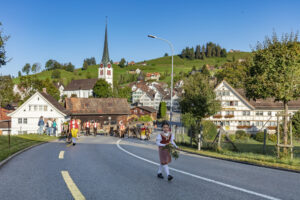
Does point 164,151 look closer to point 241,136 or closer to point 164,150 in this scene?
point 164,150

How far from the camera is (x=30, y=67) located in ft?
600

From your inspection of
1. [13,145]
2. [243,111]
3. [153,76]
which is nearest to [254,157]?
[13,145]

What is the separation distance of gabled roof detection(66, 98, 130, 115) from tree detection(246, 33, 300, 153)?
3897 cm

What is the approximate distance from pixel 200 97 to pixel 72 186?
43.9 feet

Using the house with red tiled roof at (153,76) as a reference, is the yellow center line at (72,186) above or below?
below

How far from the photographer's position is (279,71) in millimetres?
14039

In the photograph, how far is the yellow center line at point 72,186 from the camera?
5574 mm

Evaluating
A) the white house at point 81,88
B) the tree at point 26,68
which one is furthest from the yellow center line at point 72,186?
the tree at point 26,68

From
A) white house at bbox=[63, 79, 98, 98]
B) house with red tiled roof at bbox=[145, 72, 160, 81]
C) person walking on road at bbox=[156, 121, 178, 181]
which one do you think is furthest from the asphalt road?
house with red tiled roof at bbox=[145, 72, 160, 81]

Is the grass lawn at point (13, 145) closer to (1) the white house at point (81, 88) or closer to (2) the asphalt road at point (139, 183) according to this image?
(2) the asphalt road at point (139, 183)

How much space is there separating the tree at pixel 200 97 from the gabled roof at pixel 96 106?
110 ft

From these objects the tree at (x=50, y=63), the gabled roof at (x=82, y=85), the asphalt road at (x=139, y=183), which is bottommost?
the asphalt road at (x=139, y=183)

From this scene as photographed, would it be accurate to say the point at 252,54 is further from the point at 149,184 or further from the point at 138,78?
the point at 138,78

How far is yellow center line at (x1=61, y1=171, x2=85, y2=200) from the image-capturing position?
557cm
